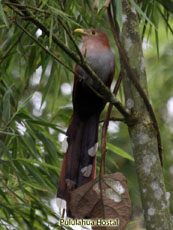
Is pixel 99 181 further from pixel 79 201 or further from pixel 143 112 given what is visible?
pixel 143 112

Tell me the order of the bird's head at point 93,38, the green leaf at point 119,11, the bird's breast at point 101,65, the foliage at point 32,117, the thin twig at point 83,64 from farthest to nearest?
the bird's head at point 93,38 → the bird's breast at point 101,65 → the foliage at point 32,117 → the green leaf at point 119,11 → the thin twig at point 83,64

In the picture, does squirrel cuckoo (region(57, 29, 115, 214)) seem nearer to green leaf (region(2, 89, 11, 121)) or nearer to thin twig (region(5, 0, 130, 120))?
thin twig (region(5, 0, 130, 120))

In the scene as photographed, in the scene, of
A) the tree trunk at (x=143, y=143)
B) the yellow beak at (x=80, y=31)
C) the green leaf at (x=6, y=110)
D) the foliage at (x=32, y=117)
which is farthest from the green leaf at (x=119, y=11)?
the green leaf at (x=6, y=110)

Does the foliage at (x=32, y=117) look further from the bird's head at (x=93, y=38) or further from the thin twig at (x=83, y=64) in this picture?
the thin twig at (x=83, y=64)

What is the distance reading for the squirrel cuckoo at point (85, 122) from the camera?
7.32ft

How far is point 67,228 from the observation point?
2.56 meters

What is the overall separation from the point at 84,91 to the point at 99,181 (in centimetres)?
92

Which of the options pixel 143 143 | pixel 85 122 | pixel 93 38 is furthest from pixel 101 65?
pixel 143 143

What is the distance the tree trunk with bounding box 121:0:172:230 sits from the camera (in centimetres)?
188

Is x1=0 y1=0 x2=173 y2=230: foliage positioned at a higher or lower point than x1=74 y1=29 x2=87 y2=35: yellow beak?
lower

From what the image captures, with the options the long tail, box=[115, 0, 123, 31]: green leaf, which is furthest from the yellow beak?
box=[115, 0, 123, 31]: green leaf

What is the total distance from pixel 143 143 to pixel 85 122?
2.28 feet

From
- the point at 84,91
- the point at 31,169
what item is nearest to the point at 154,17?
the point at 84,91

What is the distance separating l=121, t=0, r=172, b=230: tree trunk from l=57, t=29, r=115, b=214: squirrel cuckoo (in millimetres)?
247
